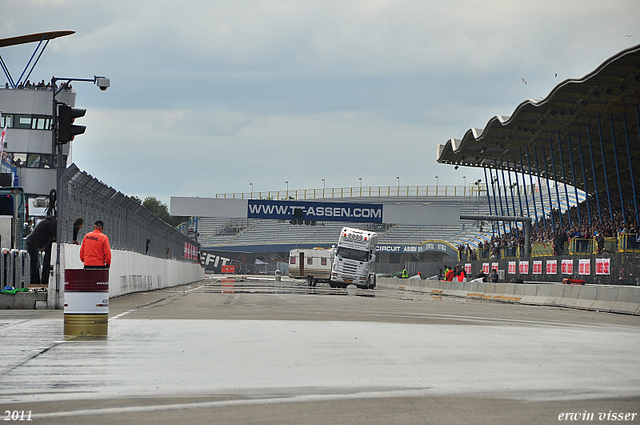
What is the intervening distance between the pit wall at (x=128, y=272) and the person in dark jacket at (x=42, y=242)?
0.67m

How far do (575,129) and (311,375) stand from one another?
→ 49.2 meters

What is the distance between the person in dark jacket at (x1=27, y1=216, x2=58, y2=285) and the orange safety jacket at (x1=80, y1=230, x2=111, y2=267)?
6.71 metres

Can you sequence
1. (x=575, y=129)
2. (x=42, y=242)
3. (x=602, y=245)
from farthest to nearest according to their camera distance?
(x=575, y=129) < (x=602, y=245) < (x=42, y=242)

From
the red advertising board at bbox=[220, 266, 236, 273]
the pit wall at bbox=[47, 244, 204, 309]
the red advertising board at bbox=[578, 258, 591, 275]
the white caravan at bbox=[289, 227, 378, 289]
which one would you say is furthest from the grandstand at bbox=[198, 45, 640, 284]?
the red advertising board at bbox=[220, 266, 236, 273]

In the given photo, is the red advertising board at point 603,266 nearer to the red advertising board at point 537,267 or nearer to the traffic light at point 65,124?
the red advertising board at point 537,267

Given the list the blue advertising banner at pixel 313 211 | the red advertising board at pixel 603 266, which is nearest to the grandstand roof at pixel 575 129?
the blue advertising banner at pixel 313 211

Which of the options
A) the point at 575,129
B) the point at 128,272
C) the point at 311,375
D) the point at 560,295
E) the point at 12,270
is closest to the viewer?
the point at 311,375

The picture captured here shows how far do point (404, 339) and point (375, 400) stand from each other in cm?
469

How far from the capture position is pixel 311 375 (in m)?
7.28

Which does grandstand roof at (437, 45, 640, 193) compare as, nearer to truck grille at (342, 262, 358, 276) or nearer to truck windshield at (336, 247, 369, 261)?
truck windshield at (336, 247, 369, 261)

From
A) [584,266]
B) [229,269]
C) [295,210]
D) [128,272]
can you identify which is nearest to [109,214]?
[128,272]

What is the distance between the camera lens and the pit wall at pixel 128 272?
16984mm

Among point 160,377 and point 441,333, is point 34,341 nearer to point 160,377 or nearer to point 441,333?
point 160,377

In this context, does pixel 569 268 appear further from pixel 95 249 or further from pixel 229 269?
pixel 229 269
